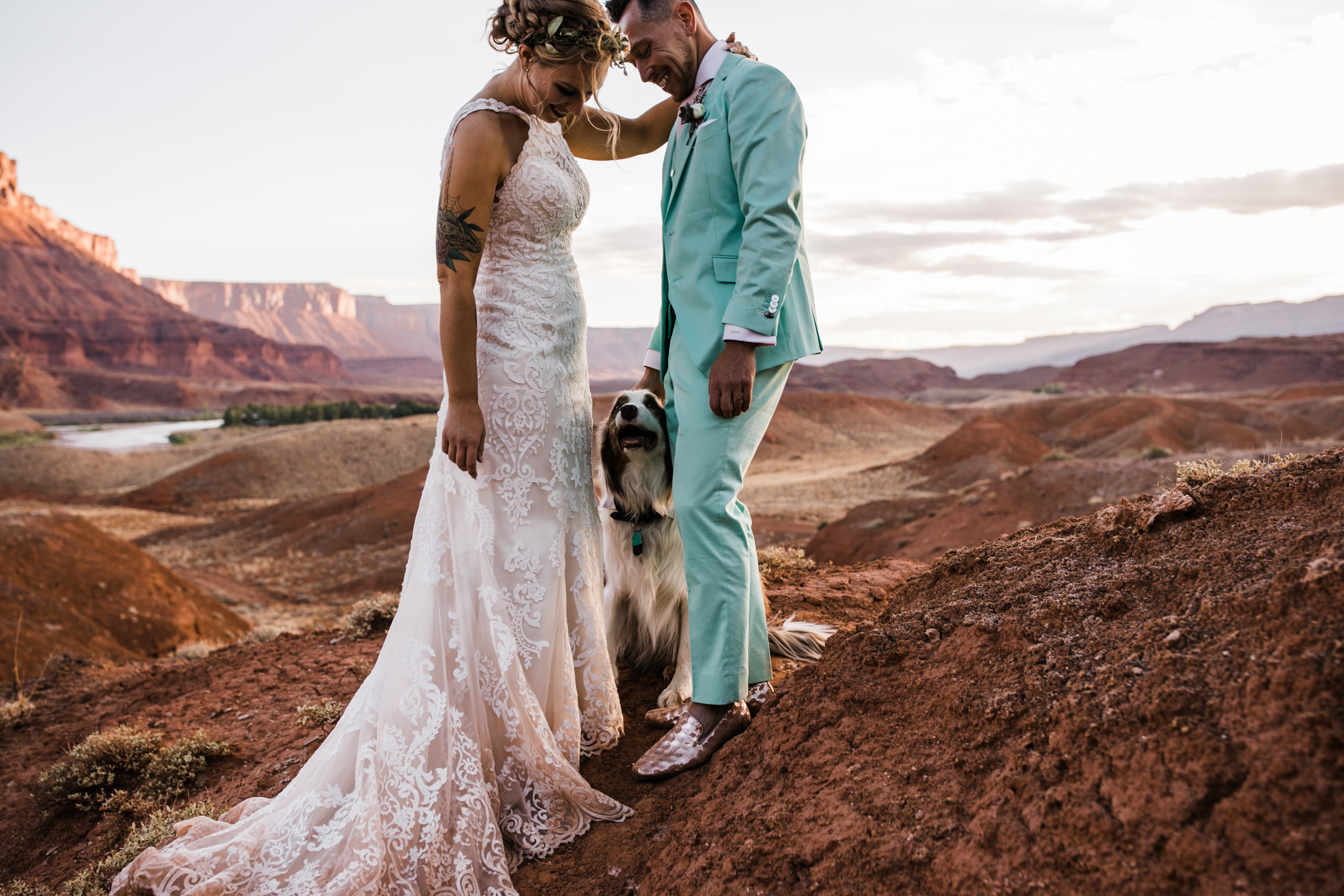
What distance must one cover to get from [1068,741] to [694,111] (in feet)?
6.81

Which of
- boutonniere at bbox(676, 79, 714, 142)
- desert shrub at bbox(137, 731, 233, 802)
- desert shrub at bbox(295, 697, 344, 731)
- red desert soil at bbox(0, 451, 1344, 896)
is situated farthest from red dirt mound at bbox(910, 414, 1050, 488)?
boutonniere at bbox(676, 79, 714, 142)

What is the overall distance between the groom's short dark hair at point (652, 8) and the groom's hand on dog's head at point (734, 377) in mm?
1082

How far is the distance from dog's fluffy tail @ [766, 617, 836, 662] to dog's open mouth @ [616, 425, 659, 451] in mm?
1059

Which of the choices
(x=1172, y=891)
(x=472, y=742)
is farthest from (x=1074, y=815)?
(x=472, y=742)

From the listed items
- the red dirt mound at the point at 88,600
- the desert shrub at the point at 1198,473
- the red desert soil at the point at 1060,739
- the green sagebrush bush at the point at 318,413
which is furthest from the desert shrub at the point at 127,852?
the green sagebrush bush at the point at 318,413

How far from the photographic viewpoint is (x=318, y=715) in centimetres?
406

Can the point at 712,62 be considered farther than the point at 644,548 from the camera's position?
No

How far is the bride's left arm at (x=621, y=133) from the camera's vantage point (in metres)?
3.14

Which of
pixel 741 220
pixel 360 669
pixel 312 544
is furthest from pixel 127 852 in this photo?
pixel 312 544

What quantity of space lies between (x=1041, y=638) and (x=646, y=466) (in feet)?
5.07

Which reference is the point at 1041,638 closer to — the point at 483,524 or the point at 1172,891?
the point at 1172,891

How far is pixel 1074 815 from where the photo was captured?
1.51 m

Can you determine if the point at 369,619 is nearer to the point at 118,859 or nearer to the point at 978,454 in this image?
the point at 118,859

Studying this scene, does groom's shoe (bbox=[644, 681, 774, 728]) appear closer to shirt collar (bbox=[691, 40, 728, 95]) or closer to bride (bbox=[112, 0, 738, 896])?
bride (bbox=[112, 0, 738, 896])
